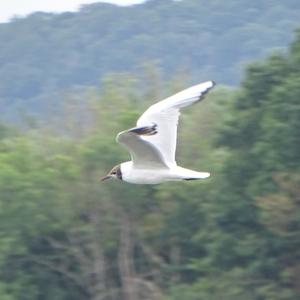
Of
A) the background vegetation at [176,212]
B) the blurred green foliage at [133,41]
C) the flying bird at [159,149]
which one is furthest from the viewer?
the blurred green foliage at [133,41]

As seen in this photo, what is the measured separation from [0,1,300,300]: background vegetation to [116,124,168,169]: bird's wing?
24.6 ft

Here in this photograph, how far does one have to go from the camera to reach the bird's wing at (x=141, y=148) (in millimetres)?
8070

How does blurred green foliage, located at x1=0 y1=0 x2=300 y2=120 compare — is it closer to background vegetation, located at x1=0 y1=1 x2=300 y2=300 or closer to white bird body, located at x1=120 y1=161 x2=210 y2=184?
background vegetation, located at x1=0 y1=1 x2=300 y2=300

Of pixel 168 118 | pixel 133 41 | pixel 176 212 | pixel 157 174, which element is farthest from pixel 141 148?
pixel 133 41

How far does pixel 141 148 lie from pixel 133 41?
6650cm

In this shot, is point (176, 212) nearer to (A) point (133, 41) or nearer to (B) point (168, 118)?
(B) point (168, 118)

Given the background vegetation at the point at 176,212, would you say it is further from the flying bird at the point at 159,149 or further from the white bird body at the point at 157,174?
the white bird body at the point at 157,174

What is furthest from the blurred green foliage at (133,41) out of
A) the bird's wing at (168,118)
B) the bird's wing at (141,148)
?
the bird's wing at (141,148)

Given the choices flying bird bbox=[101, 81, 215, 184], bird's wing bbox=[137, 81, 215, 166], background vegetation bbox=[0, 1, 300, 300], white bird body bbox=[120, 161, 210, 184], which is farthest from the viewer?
background vegetation bbox=[0, 1, 300, 300]

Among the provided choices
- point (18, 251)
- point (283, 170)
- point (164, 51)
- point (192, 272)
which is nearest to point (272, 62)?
point (283, 170)

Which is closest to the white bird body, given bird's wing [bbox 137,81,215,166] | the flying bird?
the flying bird

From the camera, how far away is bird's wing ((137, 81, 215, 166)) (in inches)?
377

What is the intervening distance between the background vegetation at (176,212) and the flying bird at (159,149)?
276 inches

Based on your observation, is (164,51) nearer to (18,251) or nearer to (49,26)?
(49,26)
